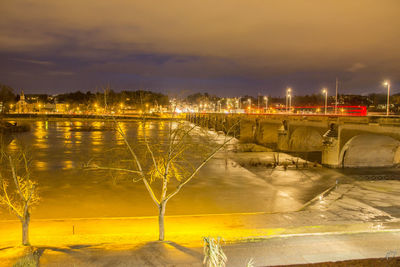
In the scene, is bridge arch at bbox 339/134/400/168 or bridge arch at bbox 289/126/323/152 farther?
bridge arch at bbox 289/126/323/152

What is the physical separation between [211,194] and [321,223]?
9.39 meters

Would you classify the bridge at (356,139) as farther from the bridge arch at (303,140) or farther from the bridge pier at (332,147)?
the bridge arch at (303,140)

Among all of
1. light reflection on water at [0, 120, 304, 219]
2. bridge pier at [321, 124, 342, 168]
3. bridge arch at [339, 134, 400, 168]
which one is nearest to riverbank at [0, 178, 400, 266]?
light reflection on water at [0, 120, 304, 219]

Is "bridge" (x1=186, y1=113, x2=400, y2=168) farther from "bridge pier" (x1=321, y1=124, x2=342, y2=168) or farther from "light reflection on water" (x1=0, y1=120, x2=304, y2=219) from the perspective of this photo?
"light reflection on water" (x1=0, y1=120, x2=304, y2=219)

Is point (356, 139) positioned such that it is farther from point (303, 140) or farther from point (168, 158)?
point (168, 158)

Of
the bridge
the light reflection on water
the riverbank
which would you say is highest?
the bridge

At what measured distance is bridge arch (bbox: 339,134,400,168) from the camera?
116 feet

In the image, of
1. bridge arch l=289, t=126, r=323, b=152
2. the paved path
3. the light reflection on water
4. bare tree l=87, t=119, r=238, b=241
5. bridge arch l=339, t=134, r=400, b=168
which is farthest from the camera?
bridge arch l=289, t=126, r=323, b=152

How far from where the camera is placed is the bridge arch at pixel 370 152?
3525 cm

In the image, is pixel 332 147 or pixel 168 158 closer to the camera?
pixel 168 158

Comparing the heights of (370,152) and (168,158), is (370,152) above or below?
below

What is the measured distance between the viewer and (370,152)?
3709 cm

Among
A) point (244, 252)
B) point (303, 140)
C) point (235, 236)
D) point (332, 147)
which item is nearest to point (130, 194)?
point (235, 236)

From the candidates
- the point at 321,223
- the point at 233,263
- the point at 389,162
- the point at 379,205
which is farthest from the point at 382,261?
the point at 389,162
